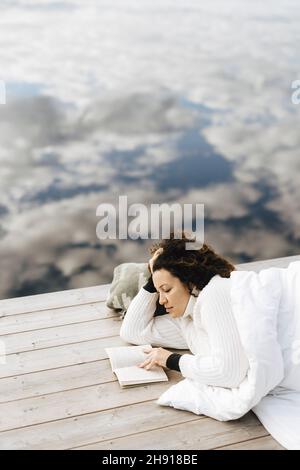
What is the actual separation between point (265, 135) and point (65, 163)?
1933 mm

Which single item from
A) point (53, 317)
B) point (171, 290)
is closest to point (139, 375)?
point (171, 290)

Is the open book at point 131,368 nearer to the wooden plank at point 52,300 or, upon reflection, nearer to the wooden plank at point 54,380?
the wooden plank at point 54,380

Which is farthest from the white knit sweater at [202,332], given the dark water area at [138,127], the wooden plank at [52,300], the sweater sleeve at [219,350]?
the dark water area at [138,127]

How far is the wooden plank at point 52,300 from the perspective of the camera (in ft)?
9.95

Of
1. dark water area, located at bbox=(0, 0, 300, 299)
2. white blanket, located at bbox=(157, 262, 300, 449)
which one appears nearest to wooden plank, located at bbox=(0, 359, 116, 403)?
white blanket, located at bbox=(157, 262, 300, 449)

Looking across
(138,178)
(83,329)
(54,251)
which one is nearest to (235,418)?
(83,329)

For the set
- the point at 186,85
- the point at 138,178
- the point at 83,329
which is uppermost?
the point at 186,85

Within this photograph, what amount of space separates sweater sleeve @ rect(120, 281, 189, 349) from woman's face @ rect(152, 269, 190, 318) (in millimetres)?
219

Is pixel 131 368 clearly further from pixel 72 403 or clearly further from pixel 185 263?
pixel 185 263

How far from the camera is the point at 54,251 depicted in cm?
467

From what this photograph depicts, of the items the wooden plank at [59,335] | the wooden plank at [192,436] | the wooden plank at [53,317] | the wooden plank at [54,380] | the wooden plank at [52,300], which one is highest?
the wooden plank at [52,300]

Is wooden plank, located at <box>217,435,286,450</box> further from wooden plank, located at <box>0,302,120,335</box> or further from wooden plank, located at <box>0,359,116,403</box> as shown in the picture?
wooden plank, located at <box>0,302,120,335</box>

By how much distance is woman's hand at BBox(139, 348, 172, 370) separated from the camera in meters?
2.41

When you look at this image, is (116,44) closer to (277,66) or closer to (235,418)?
(277,66)
